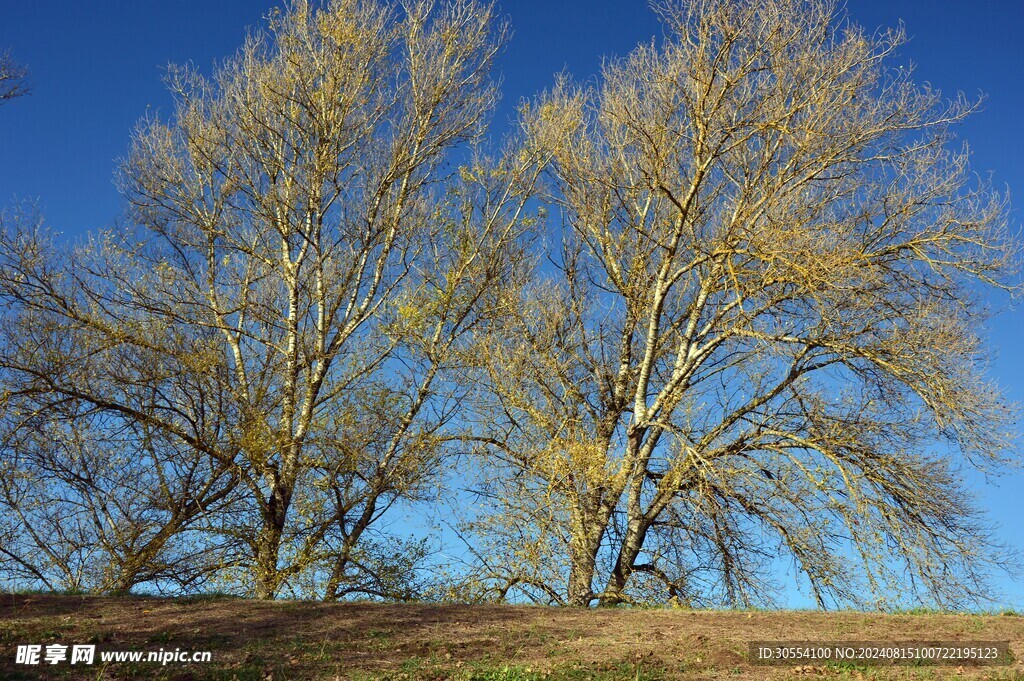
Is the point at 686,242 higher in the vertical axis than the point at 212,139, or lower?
lower

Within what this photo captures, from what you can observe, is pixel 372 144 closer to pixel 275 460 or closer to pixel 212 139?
pixel 212 139

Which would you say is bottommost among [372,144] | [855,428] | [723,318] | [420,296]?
Answer: [855,428]

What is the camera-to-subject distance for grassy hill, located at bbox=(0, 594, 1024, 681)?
7.73 meters

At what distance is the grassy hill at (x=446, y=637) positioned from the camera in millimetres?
7734

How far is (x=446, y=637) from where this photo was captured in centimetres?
897

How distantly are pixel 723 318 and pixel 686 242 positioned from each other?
4.70 feet

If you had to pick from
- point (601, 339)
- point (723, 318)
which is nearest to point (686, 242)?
point (723, 318)

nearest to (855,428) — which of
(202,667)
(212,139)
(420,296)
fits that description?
(420,296)

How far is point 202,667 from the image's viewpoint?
25.6 feet

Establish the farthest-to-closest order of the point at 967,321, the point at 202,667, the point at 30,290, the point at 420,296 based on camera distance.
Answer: the point at 420,296
the point at 967,321
the point at 30,290
the point at 202,667

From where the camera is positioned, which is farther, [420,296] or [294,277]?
[420,296]

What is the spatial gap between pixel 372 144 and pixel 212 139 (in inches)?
110

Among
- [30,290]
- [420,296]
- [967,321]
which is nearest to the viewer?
[30,290]

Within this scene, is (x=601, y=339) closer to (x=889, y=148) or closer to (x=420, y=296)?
(x=420, y=296)
